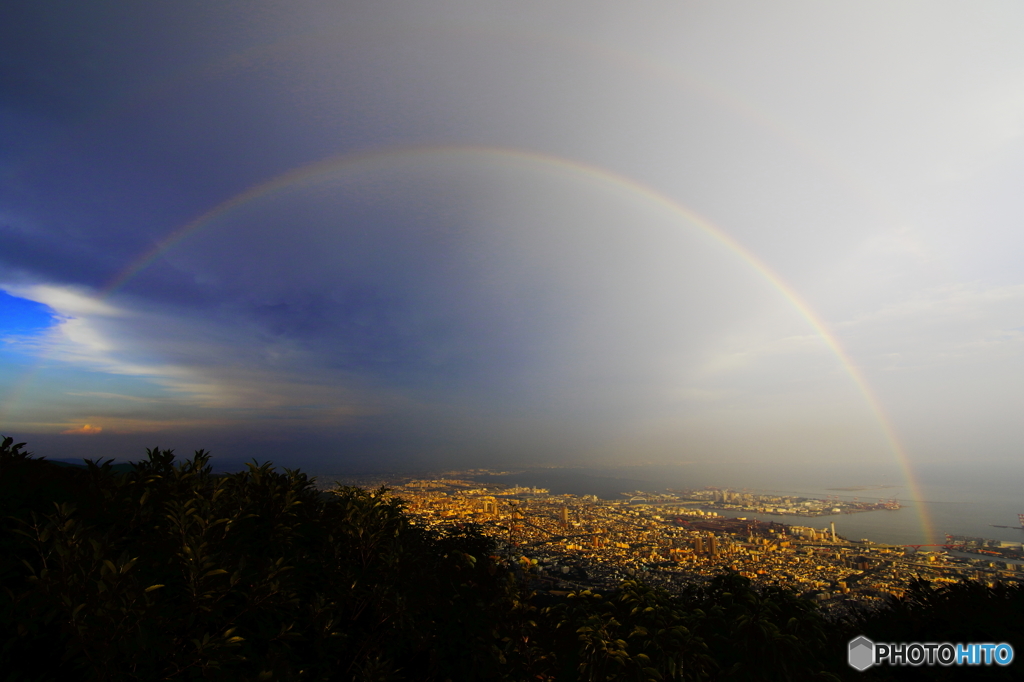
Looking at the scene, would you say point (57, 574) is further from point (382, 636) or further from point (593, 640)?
point (593, 640)

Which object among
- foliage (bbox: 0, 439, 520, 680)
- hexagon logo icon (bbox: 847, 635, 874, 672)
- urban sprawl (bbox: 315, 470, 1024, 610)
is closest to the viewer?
foliage (bbox: 0, 439, 520, 680)

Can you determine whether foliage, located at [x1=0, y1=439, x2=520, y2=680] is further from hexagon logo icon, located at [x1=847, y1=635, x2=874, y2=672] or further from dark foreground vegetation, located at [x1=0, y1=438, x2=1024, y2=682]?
hexagon logo icon, located at [x1=847, y1=635, x2=874, y2=672]

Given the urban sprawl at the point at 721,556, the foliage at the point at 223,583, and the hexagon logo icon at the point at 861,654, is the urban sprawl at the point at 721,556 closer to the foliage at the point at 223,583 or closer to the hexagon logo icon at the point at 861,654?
the hexagon logo icon at the point at 861,654

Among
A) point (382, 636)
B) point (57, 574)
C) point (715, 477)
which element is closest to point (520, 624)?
point (382, 636)

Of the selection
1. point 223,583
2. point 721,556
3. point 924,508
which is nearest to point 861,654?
point 223,583

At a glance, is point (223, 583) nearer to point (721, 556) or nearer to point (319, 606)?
point (319, 606)

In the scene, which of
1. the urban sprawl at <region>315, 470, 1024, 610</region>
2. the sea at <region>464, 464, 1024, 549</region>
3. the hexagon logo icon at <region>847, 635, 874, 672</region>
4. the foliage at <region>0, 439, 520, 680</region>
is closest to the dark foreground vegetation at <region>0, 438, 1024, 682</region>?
the foliage at <region>0, 439, 520, 680</region>

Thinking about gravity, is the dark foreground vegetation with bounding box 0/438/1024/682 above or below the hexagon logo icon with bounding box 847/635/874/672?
above
